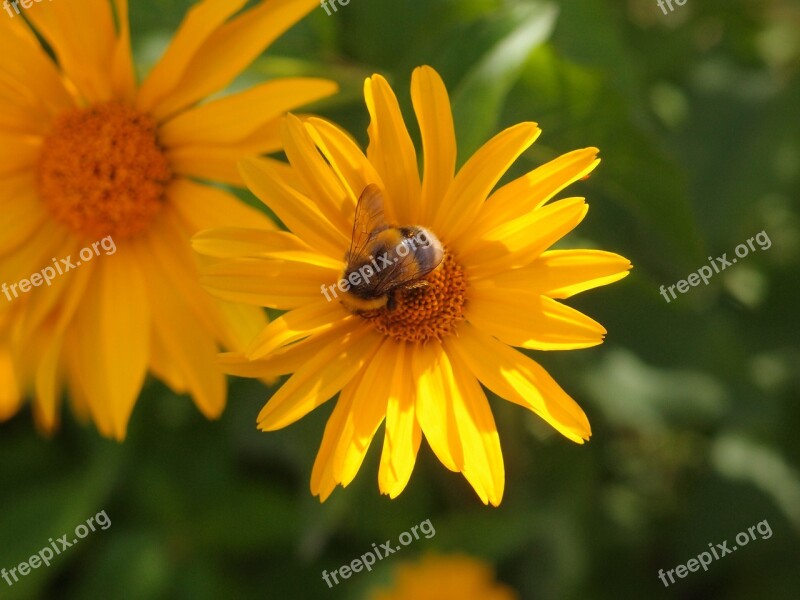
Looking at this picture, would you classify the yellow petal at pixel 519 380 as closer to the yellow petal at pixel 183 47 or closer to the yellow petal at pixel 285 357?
the yellow petal at pixel 285 357

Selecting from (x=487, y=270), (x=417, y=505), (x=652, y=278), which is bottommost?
(x=417, y=505)

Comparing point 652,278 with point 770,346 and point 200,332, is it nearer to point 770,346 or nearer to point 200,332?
point 770,346

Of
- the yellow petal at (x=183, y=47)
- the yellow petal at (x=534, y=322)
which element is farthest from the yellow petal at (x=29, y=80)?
the yellow petal at (x=534, y=322)

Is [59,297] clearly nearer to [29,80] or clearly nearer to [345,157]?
[29,80]

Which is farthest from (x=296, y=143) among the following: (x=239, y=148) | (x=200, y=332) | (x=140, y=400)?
(x=140, y=400)

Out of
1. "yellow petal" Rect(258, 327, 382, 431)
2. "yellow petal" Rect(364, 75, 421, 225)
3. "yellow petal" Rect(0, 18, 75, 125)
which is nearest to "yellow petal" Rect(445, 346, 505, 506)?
"yellow petal" Rect(258, 327, 382, 431)
